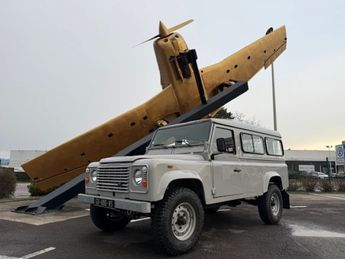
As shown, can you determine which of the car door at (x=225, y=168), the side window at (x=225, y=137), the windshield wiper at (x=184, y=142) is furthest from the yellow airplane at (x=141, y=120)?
the windshield wiper at (x=184, y=142)

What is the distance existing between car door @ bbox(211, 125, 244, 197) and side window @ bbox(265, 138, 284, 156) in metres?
1.92

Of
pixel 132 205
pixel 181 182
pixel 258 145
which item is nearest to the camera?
pixel 132 205

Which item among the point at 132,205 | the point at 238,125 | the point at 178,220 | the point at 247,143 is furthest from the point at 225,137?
the point at 132,205

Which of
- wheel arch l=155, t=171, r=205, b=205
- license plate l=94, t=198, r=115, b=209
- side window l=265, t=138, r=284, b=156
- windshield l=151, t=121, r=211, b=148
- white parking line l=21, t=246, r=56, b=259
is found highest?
windshield l=151, t=121, r=211, b=148

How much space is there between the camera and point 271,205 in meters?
8.47

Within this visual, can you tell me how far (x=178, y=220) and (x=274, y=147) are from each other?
4550 millimetres

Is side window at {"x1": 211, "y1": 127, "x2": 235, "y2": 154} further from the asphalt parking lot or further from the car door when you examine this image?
the asphalt parking lot

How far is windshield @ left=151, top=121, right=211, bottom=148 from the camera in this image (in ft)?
22.4

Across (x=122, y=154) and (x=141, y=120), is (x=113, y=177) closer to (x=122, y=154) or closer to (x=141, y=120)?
(x=122, y=154)

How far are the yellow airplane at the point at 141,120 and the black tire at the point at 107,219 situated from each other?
6601mm

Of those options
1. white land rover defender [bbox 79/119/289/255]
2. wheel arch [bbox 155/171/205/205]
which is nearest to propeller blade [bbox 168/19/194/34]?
white land rover defender [bbox 79/119/289/255]

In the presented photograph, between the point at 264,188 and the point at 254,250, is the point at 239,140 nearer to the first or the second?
the point at 264,188

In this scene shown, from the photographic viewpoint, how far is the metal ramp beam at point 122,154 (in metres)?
10.4

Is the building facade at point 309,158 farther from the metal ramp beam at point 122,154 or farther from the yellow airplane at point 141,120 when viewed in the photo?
the yellow airplane at point 141,120
